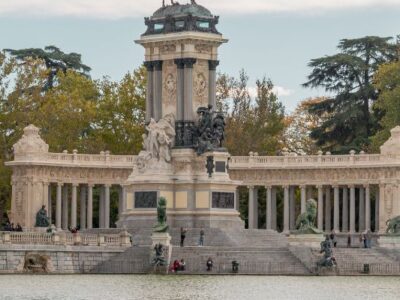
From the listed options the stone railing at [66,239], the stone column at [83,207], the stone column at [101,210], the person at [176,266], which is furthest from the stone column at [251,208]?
the person at [176,266]

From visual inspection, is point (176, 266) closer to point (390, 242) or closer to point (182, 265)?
point (182, 265)

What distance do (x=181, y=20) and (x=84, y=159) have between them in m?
16.8

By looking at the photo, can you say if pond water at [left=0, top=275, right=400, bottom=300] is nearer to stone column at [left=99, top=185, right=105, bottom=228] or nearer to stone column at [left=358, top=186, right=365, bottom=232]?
stone column at [left=99, top=185, right=105, bottom=228]

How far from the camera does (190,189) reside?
364 feet

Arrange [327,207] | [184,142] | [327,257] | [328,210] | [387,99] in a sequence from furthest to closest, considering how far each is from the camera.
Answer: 1. [387,99]
2. [327,207]
3. [328,210]
4. [184,142]
5. [327,257]

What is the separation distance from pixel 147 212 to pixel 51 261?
12.1m

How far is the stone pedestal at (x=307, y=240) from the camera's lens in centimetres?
10262

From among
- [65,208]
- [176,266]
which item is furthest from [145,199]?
[65,208]

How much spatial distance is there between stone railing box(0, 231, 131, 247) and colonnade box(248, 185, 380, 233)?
25575mm

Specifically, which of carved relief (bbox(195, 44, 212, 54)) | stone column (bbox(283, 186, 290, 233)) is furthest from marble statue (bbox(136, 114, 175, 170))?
stone column (bbox(283, 186, 290, 233))

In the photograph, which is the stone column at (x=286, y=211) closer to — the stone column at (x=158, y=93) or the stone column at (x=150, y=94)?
the stone column at (x=150, y=94)

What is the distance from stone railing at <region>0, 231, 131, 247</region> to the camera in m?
99.3

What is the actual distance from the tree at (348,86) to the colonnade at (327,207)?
12.4 m

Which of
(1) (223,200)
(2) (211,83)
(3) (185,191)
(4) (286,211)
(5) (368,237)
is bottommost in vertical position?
(5) (368,237)
